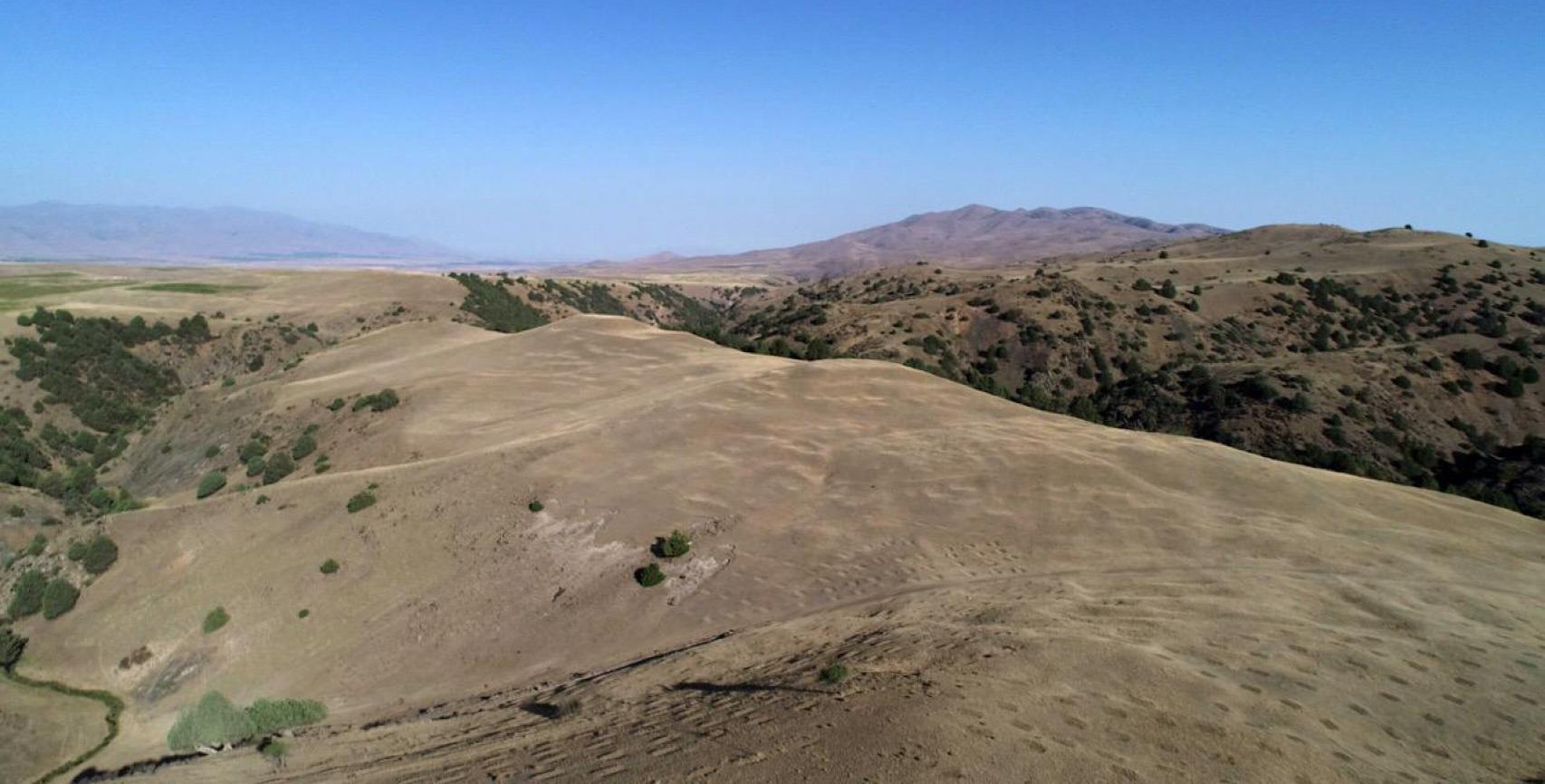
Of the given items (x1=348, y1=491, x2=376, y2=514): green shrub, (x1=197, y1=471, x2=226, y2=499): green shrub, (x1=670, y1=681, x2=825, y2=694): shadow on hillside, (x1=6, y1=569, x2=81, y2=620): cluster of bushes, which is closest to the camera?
(x1=670, y1=681, x2=825, y2=694): shadow on hillside

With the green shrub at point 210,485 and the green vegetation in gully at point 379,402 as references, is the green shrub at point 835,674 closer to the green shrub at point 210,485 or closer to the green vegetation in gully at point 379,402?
the green shrub at point 210,485

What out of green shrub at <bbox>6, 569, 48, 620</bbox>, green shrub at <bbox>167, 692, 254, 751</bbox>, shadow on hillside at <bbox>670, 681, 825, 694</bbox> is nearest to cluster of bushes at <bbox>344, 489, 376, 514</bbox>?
green shrub at <bbox>167, 692, 254, 751</bbox>

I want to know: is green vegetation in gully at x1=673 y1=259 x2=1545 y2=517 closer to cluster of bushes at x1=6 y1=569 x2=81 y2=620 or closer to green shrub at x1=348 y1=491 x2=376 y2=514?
green shrub at x1=348 y1=491 x2=376 y2=514

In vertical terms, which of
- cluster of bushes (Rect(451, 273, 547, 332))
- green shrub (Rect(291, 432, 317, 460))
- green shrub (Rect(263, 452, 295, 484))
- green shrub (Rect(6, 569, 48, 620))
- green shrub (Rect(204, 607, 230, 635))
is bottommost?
green shrub (Rect(6, 569, 48, 620))

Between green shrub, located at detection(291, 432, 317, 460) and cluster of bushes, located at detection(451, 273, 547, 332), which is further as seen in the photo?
cluster of bushes, located at detection(451, 273, 547, 332)

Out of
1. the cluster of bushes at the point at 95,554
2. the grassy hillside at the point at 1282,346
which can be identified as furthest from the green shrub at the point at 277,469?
the grassy hillside at the point at 1282,346

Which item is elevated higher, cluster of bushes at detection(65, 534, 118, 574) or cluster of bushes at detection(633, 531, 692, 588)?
cluster of bushes at detection(633, 531, 692, 588)

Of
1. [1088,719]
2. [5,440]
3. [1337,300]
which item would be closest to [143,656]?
[1088,719]
